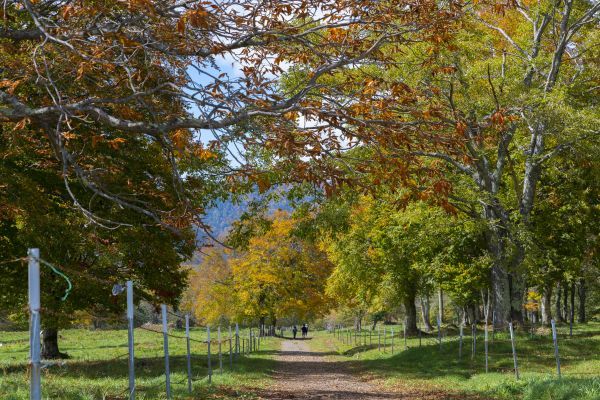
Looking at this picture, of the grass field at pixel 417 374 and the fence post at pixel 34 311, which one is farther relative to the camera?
the grass field at pixel 417 374

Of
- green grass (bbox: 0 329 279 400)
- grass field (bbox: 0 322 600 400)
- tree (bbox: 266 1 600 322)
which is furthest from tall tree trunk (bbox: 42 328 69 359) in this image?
tree (bbox: 266 1 600 322)

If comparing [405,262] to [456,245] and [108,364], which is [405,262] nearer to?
[456,245]

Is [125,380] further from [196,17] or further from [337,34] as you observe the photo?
[196,17]

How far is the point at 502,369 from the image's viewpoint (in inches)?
679

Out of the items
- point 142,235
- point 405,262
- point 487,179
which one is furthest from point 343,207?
point 405,262

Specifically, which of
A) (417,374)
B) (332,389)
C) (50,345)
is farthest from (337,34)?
(50,345)

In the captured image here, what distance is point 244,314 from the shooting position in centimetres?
4597

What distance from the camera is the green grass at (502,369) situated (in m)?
11.2

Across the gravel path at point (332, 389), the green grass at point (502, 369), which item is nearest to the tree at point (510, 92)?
the green grass at point (502, 369)

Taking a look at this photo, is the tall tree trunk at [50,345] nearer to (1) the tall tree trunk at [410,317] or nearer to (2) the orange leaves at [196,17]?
(2) the orange leaves at [196,17]

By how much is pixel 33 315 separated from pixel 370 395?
1003 cm

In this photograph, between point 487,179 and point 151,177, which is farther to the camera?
point 487,179

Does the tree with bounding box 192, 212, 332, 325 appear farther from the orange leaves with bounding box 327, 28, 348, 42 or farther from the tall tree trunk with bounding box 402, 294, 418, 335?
the orange leaves with bounding box 327, 28, 348, 42

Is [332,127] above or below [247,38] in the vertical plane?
below
